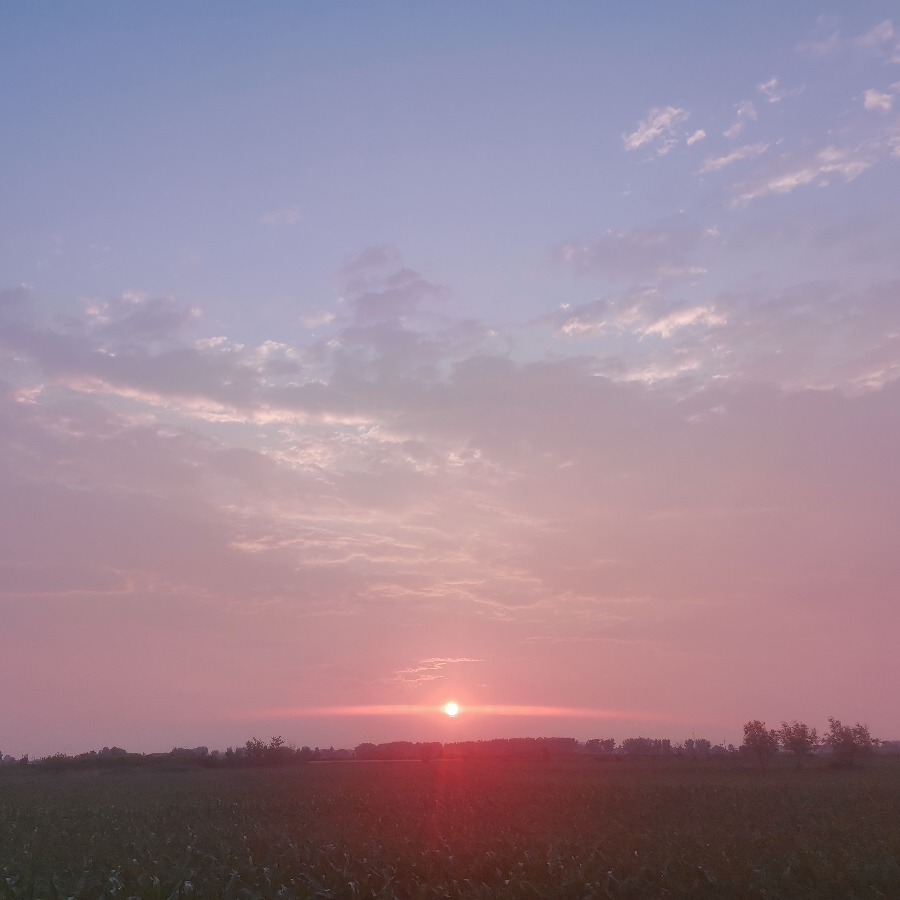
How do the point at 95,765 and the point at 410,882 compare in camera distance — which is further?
the point at 95,765

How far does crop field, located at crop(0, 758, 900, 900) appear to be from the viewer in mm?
20375

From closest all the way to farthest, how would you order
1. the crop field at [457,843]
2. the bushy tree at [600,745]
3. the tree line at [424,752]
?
1. the crop field at [457,843]
2. the tree line at [424,752]
3. the bushy tree at [600,745]

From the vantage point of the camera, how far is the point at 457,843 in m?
26.9

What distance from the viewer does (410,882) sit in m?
20.8

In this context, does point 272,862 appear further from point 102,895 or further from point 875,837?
point 875,837

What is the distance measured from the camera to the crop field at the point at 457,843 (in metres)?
20.4

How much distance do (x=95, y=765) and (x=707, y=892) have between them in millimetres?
90975

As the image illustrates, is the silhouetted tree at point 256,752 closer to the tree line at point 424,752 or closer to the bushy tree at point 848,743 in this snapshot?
the tree line at point 424,752

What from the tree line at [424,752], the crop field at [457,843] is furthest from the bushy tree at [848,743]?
the crop field at [457,843]

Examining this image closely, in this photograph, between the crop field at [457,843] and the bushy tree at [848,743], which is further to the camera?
the bushy tree at [848,743]

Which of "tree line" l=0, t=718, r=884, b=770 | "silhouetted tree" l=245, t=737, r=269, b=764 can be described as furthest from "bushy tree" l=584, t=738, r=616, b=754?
"silhouetted tree" l=245, t=737, r=269, b=764

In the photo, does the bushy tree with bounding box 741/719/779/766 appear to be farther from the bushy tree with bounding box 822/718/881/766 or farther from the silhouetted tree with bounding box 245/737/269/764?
the silhouetted tree with bounding box 245/737/269/764

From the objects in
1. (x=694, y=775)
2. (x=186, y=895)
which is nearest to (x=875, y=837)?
(x=186, y=895)

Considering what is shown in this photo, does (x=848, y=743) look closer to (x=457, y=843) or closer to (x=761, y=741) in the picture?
(x=761, y=741)
